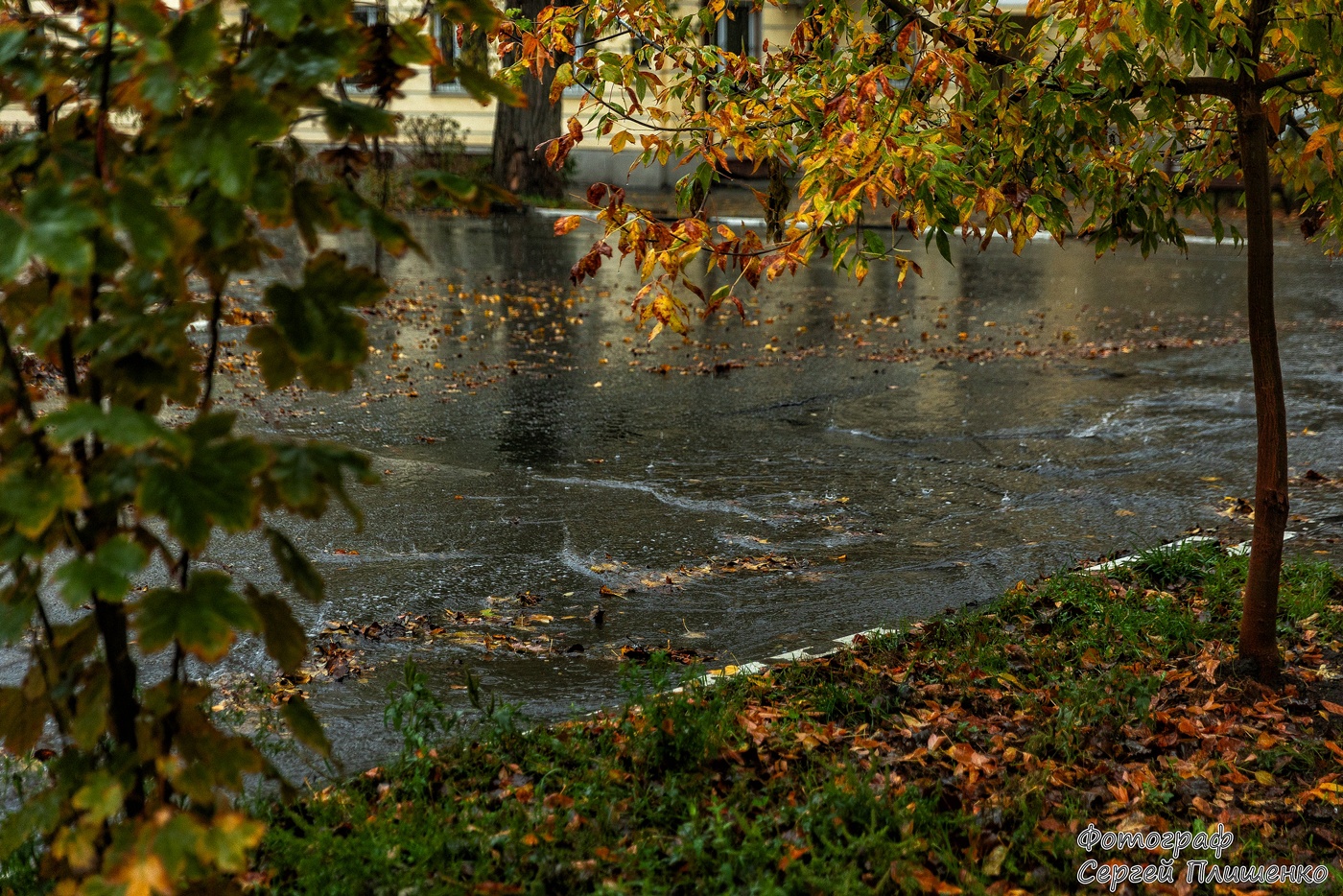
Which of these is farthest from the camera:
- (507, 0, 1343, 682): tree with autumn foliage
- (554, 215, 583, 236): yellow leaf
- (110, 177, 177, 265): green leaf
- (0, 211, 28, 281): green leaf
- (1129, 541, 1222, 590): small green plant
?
(1129, 541, 1222, 590): small green plant

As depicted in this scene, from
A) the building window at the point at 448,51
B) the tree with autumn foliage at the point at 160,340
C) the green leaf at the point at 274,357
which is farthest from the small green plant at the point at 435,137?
the green leaf at the point at 274,357

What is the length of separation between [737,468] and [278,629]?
18.1 ft

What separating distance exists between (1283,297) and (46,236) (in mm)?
16217

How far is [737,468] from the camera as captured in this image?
7477mm

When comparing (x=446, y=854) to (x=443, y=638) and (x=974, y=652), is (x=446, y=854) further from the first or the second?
(x=974, y=652)

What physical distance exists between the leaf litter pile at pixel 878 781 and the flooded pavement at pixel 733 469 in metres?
0.50

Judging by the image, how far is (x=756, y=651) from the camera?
4.77 metres

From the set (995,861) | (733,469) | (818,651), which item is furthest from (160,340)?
(733,469)

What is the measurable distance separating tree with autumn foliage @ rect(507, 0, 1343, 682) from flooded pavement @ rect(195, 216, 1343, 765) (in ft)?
5.06

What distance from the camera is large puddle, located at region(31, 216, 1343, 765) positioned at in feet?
16.5

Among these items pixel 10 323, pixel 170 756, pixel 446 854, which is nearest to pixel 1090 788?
pixel 446 854

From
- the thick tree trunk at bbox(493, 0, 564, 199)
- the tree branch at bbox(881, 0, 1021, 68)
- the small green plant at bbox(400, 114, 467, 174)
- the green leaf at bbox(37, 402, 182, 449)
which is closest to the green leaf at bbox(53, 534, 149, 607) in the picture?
the green leaf at bbox(37, 402, 182, 449)

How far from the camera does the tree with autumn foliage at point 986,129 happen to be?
381cm

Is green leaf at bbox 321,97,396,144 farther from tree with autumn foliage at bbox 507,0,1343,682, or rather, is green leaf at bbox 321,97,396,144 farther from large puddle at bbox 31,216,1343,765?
large puddle at bbox 31,216,1343,765
